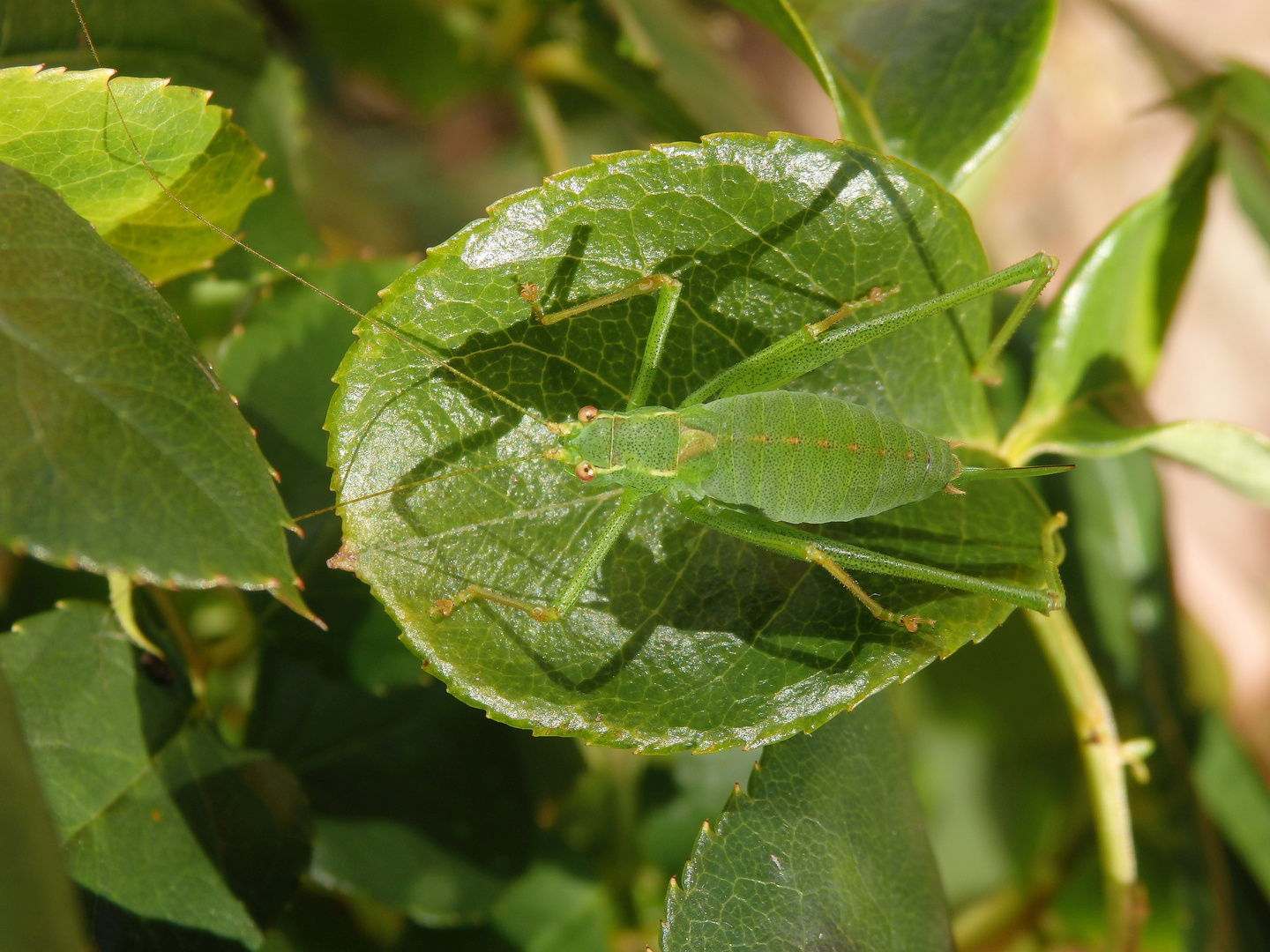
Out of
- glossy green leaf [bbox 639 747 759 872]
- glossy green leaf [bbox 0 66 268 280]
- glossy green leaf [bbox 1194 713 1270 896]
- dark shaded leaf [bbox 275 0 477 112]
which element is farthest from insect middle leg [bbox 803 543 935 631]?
dark shaded leaf [bbox 275 0 477 112]

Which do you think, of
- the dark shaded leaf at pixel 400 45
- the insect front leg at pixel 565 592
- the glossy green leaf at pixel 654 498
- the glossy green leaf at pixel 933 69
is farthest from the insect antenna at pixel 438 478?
the dark shaded leaf at pixel 400 45

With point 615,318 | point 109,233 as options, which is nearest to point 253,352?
point 109,233

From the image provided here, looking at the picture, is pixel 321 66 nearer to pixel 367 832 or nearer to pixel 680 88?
pixel 680 88

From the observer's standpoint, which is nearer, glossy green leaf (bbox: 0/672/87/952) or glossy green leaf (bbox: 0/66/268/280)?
glossy green leaf (bbox: 0/672/87/952)

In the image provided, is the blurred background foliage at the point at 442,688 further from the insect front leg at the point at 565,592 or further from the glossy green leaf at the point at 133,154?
the insect front leg at the point at 565,592

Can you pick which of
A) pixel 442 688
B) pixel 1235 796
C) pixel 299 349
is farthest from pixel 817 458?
pixel 1235 796

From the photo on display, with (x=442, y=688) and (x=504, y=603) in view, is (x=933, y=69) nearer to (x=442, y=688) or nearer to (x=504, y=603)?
(x=504, y=603)

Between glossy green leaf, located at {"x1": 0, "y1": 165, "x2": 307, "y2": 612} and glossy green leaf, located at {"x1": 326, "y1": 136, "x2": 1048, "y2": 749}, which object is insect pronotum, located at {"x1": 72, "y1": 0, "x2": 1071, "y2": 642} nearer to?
glossy green leaf, located at {"x1": 326, "y1": 136, "x2": 1048, "y2": 749}
